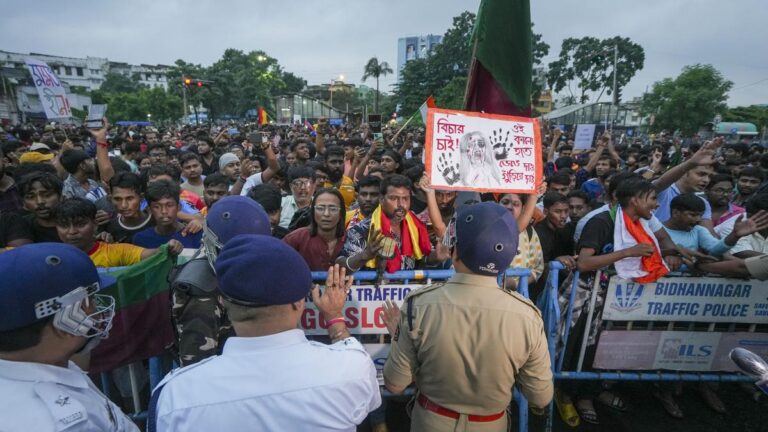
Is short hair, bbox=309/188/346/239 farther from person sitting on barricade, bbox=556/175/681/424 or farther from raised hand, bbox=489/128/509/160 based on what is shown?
person sitting on barricade, bbox=556/175/681/424

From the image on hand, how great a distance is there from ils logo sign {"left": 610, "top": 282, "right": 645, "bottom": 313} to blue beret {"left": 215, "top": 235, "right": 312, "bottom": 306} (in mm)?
3068

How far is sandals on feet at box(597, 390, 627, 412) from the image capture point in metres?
3.80

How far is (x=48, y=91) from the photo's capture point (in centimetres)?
898

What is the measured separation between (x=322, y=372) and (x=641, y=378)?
11.1 ft

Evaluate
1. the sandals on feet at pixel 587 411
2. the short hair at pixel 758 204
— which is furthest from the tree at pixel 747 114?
the sandals on feet at pixel 587 411

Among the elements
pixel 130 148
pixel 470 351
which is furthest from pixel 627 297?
pixel 130 148

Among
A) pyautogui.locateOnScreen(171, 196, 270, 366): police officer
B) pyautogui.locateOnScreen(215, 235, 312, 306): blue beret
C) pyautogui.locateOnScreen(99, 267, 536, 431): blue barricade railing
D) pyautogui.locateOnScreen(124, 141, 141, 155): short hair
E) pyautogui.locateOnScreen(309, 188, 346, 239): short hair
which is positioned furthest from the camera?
pyautogui.locateOnScreen(124, 141, 141, 155): short hair

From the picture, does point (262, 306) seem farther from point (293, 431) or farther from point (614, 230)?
point (614, 230)

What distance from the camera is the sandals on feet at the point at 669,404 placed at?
3.72 metres

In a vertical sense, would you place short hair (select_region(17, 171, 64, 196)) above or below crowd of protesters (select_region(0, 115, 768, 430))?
above

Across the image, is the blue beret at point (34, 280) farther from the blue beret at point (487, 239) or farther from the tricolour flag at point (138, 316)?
the blue beret at point (487, 239)

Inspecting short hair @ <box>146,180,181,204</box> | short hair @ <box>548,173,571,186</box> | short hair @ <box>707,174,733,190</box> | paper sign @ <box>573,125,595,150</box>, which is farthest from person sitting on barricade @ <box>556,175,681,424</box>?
paper sign @ <box>573,125,595,150</box>

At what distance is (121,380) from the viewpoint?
3053 millimetres

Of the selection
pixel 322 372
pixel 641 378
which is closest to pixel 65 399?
pixel 322 372
